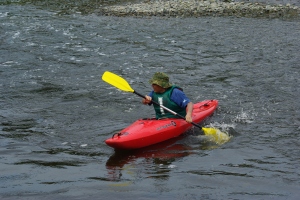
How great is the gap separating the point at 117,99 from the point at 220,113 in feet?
7.12

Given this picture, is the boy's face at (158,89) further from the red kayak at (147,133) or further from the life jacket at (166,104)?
the red kayak at (147,133)

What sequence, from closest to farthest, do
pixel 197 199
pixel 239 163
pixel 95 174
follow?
pixel 197 199 → pixel 95 174 → pixel 239 163

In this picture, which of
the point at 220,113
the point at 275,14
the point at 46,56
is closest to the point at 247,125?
the point at 220,113

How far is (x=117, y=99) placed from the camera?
32.0ft

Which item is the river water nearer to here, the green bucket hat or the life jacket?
the life jacket

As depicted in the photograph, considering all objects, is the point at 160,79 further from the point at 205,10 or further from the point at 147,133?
the point at 205,10

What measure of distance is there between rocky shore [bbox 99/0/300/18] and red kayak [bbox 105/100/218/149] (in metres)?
12.7

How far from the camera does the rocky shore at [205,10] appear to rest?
19359 mm

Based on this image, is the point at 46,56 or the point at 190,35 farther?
the point at 190,35

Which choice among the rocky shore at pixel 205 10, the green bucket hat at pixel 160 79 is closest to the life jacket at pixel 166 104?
the green bucket hat at pixel 160 79

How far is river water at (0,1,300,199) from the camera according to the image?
5.38 meters

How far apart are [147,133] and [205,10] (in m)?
13.8

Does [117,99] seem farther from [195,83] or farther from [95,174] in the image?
[95,174]

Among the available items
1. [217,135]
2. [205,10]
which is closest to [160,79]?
[217,135]
